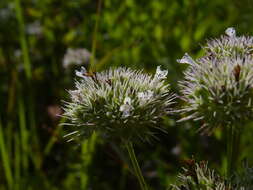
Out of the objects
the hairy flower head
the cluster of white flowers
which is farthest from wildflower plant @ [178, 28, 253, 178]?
the cluster of white flowers

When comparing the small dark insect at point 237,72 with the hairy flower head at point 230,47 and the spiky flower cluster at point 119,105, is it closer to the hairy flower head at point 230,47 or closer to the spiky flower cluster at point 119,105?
the hairy flower head at point 230,47

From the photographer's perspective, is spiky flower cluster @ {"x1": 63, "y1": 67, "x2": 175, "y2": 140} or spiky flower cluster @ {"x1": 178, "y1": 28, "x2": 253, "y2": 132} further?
spiky flower cluster @ {"x1": 63, "y1": 67, "x2": 175, "y2": 140}

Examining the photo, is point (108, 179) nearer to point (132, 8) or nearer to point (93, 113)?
point (132, 8)

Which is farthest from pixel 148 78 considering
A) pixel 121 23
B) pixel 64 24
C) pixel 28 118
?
pixel 64 24

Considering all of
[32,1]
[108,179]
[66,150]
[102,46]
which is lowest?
[108,179]

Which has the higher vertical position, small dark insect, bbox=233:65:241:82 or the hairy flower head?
the hairy flower head

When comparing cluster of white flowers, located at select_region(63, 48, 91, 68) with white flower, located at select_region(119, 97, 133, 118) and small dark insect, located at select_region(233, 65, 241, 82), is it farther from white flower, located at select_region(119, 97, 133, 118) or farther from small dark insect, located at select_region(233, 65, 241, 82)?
small dark insect, located at select_region(233, 65, 241, 82)

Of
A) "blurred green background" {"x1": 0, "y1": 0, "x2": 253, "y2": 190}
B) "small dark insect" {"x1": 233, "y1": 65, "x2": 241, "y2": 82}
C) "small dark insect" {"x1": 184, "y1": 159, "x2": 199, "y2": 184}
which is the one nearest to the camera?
"small dark insect" {"x1": 233, "y1": 65, "x2": 241, "y2": 82}
